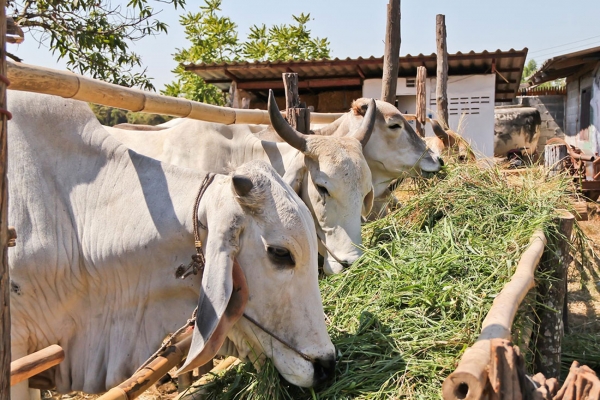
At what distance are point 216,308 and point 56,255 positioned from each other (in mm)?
810

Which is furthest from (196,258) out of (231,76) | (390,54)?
(231,76)

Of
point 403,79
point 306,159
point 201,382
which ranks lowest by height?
point 201,382

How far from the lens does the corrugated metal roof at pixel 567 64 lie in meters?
15.0

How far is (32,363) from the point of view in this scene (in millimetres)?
2090

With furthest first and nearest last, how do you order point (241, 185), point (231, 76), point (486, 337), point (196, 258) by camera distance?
point (231, 76), point (196, 258), point (241, 185), point (486, 337)

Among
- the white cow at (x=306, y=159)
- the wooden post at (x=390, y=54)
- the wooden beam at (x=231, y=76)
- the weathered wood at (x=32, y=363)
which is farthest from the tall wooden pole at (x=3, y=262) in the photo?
the wooden beam at (x=231, y=76)

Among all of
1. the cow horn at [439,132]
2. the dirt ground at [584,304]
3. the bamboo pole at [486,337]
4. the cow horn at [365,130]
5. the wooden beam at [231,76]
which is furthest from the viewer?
the wooden beam at [231,76]

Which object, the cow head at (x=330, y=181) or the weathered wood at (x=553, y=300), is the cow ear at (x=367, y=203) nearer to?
the cow head at (x=330, y=181)

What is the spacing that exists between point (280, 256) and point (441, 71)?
773cm

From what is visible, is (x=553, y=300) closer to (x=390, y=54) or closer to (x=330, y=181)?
(x=330, y=181)

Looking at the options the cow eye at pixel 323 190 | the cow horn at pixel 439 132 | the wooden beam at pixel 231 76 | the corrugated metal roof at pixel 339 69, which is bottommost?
the cow eye at pixel 323 190

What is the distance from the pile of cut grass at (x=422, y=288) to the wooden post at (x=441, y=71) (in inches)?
208

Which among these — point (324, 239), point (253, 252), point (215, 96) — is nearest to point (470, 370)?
point (253, 252)

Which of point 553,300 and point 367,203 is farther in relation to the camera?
point 367,203
